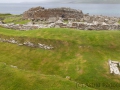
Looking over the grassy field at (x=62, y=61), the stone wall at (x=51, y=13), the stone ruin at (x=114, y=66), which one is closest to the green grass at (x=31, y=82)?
the grassy field at (x=62, y=61)

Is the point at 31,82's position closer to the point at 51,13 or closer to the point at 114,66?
the point at 114,66

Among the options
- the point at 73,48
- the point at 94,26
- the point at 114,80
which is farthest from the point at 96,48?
the point at 94,26

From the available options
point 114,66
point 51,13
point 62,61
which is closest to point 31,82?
point 62,61

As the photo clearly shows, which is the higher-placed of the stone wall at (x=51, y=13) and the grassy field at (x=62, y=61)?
the stone wall at (x=51, y=13)

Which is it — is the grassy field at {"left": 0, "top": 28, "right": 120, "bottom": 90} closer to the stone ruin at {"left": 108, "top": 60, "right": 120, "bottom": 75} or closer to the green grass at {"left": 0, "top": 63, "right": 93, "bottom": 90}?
the green grass at {"left": 0, "top": 63, "right": 93, "bottom": 90}

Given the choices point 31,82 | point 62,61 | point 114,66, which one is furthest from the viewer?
point 62,61

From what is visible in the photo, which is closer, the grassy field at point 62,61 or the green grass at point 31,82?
the green grass at point 31,82

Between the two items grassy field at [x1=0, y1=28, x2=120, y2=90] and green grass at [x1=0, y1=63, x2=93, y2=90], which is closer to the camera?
green grass at [x1=0, y1=63, x2=93, y2=90]

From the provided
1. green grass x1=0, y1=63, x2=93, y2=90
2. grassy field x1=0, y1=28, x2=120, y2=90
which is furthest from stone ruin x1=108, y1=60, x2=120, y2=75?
green grass x1=0, y1=63, x2=93, y2=90

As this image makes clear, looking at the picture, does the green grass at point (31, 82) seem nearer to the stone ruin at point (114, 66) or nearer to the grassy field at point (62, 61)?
the grassy field at point (62, 61)
